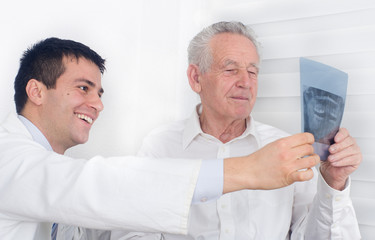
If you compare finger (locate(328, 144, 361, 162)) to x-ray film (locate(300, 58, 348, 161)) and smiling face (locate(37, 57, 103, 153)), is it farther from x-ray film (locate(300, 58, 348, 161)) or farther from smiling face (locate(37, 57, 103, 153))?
smiling face (locate(37, 57, 103, 153))

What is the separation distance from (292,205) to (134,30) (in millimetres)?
1047

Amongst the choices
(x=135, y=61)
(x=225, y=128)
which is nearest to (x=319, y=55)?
(x=225, y=128)

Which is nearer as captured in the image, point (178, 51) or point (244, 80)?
point (244, 80)

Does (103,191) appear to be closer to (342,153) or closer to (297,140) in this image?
(297,140)

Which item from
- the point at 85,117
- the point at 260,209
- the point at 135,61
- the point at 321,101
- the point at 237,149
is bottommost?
the point at 260,209

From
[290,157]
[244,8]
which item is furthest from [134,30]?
[290,157]

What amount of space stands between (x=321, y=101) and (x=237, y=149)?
538 millimetres

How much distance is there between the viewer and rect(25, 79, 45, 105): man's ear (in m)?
1.24

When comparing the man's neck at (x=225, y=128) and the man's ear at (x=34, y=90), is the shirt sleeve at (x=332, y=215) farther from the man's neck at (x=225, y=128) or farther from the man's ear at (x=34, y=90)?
the man's ear at (x=34, y=90)

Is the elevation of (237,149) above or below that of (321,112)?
below

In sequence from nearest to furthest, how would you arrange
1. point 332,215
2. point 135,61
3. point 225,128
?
1. point 332,215
2. point 225,128
3. point 135,61

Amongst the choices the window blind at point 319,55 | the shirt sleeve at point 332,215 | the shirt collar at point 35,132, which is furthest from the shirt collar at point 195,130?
the shirt collar at point 35,132

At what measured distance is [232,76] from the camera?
4.74 feet

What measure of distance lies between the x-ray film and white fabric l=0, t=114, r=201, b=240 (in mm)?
350
